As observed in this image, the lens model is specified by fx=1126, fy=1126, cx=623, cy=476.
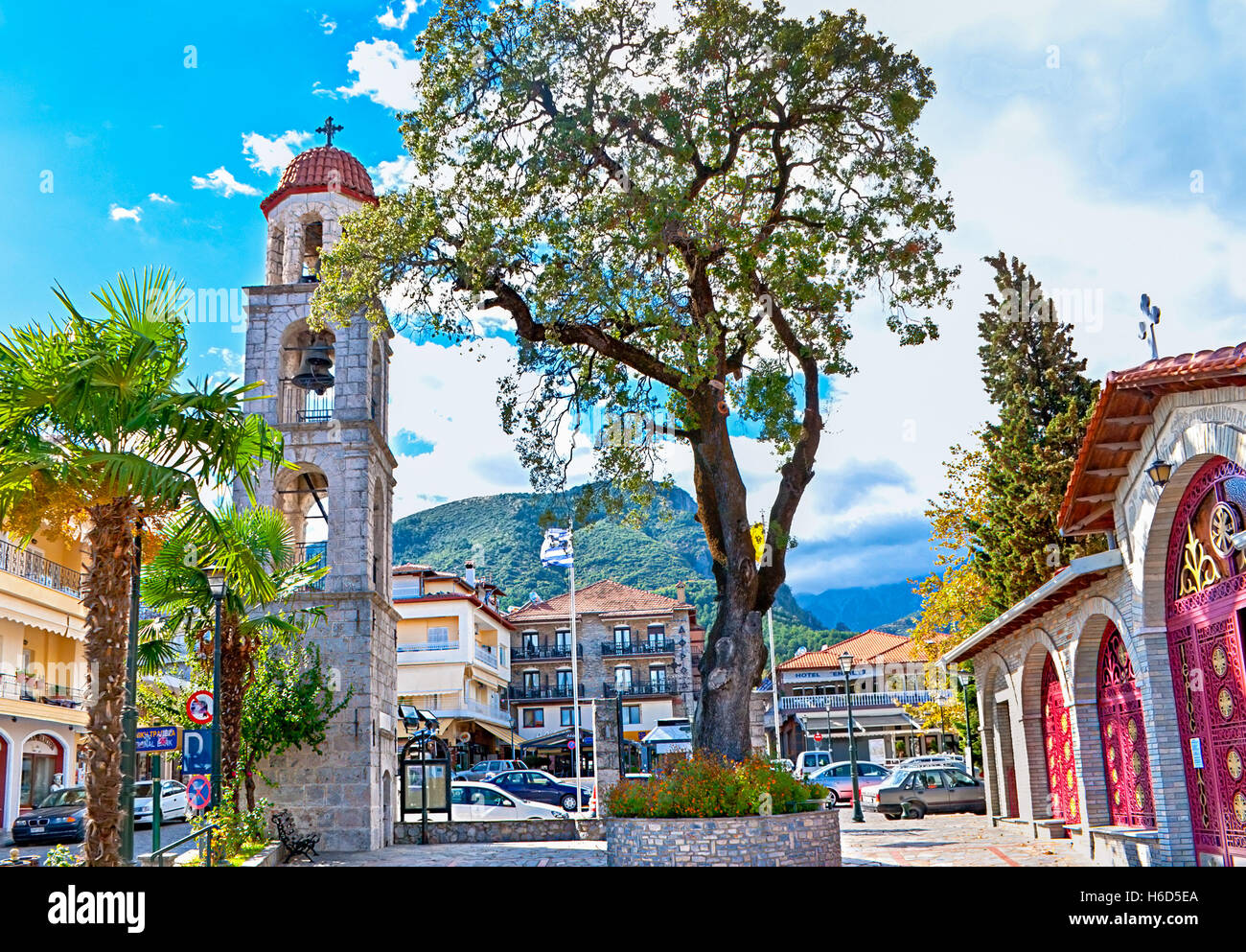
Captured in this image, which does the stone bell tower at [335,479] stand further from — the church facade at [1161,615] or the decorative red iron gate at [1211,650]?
the decorative red iron gate at [1211,650]

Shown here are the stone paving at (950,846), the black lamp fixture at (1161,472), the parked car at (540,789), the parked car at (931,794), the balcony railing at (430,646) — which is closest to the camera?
the black lamp fixture at (1161,472)

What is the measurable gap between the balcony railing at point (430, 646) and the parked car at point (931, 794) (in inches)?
1175

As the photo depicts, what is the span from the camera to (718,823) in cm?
1478

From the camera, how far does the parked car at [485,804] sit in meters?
30.6

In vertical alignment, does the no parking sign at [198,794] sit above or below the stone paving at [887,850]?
above

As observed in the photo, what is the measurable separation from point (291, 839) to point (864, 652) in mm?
47888

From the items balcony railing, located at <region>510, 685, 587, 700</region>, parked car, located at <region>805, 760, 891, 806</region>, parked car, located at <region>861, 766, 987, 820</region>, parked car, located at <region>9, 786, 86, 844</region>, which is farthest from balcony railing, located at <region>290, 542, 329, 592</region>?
balcony railing, located at <region>510, 685, 587, 700</region>

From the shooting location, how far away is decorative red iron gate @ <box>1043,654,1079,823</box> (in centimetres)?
1924

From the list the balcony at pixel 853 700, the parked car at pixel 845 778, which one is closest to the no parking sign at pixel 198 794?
the parked car at pixel 845 778

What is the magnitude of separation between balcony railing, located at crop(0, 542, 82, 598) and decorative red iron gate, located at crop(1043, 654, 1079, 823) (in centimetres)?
2425

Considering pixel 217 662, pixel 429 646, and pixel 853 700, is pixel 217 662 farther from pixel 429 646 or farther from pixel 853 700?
pixel 853 700

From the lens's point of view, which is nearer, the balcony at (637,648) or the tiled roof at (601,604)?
the balcony at (637,648)
